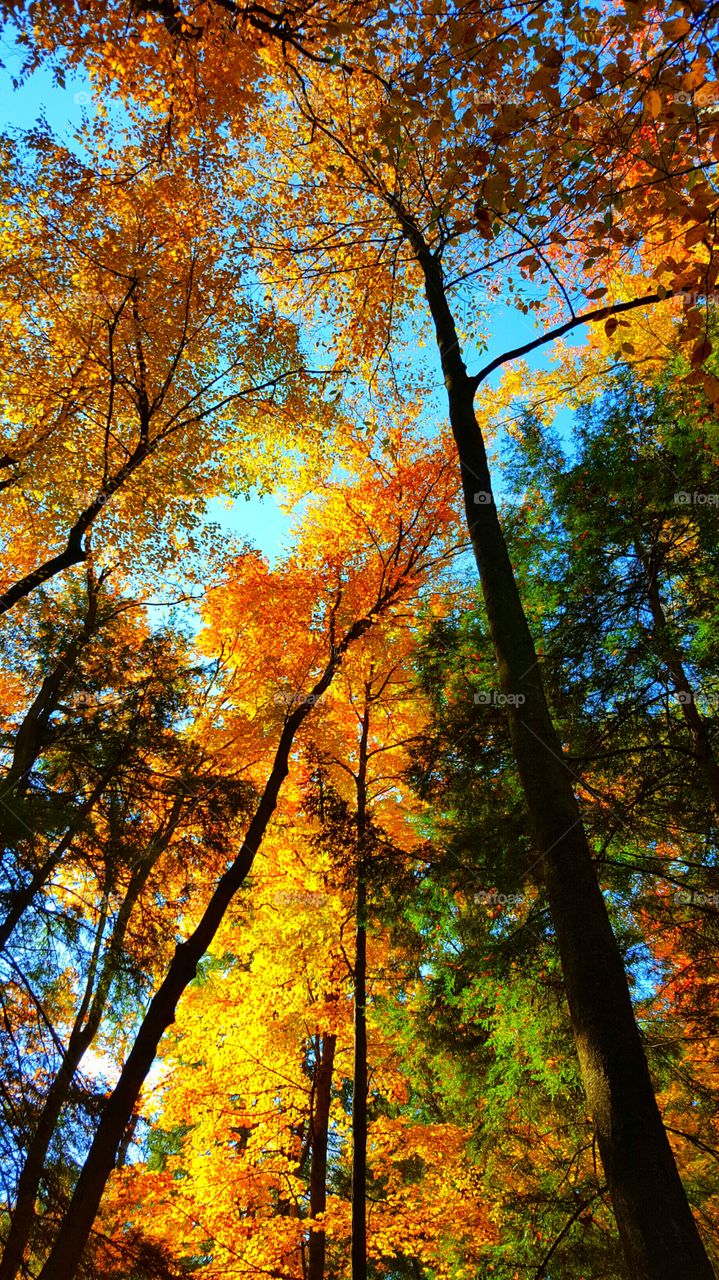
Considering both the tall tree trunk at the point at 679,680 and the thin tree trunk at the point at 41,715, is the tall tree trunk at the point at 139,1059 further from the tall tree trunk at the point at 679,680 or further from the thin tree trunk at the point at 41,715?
the tall tree trunk at the point at 679,680

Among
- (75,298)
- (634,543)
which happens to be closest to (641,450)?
(634,543)

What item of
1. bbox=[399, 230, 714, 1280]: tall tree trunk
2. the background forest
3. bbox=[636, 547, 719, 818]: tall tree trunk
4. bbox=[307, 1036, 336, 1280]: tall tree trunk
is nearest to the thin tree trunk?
the background forest

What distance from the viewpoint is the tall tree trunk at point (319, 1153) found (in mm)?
8758

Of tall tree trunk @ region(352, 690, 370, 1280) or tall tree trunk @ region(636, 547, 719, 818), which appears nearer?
tall tree trunk @ region(636, 547, 719, 818)

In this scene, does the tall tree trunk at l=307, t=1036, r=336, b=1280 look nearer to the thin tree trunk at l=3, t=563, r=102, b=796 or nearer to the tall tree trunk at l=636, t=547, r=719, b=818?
the thin tree trunk at l=3, t=563, r=102, b=796

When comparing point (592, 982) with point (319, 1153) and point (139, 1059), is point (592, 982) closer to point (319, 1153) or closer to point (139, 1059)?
point (139, 1059)

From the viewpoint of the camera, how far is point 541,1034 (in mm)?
5902

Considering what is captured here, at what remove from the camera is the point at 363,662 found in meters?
10.9

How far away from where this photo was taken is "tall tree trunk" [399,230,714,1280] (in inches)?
83.5

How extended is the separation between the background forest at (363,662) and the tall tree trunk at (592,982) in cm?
2

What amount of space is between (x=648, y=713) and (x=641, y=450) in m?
2.31

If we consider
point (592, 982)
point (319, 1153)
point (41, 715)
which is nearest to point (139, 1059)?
point (41, 715)

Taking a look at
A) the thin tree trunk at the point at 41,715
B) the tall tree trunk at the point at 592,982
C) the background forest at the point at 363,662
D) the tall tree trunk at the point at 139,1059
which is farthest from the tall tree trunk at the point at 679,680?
the thin tree trunk at the point at 41,715

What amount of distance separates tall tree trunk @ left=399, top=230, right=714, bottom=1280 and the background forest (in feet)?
0.05
